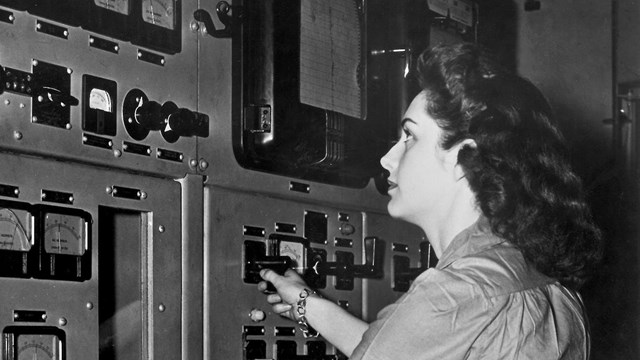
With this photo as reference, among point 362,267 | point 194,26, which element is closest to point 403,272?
point 362,267

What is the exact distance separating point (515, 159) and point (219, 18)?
3.10 feet

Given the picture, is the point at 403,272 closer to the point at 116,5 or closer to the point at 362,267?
the point at 362,267

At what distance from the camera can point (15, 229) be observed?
6.46 feet

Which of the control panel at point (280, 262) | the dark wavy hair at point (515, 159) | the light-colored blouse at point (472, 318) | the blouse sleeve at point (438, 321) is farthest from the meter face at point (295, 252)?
the blouse sleeve at point (438, 321)

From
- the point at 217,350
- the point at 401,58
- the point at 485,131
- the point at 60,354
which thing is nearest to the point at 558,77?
the point at 401,58

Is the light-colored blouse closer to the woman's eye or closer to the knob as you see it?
the woman's eye

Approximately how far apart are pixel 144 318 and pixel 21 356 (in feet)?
1.33

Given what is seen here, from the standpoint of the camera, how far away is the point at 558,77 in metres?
3.83

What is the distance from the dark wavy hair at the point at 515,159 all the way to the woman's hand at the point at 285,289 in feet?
2.00

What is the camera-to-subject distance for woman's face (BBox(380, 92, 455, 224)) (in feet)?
7.38

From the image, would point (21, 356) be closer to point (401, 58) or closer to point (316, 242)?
point (316, 242)

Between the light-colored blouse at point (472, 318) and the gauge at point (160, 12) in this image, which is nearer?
the light-colored blouse at point (472, 318)

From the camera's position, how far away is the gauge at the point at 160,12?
2.34 meters

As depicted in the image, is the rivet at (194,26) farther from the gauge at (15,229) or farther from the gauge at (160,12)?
the gauge at (15,229)
